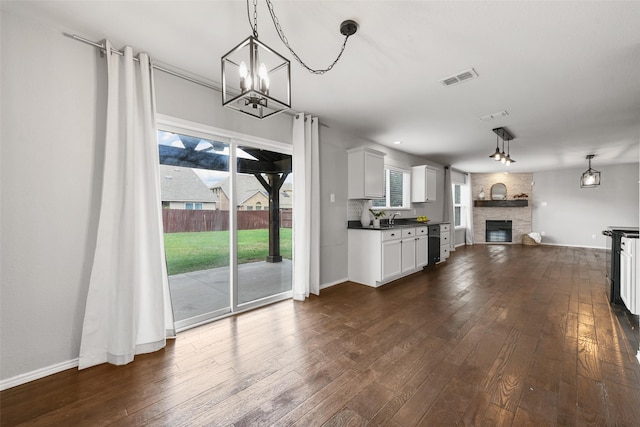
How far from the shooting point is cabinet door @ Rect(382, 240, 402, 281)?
163 inches

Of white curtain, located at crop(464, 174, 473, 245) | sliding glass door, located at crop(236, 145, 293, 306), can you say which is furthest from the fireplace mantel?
sliding glass door, located at crop(236, 145, 293, 306)

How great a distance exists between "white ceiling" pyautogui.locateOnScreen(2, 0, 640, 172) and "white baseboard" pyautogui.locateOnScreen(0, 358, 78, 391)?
8.19 feet

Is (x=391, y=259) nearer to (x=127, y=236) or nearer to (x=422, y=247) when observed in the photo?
(x=422, y=247)

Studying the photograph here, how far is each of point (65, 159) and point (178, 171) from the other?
2.82 feet

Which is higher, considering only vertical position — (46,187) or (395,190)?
(395,190)

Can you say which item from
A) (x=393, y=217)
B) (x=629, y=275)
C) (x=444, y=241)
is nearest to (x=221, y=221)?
(x=393, y=217)

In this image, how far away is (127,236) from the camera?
2129 millimetres

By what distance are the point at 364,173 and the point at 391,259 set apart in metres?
1.46

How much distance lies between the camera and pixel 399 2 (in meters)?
1.70

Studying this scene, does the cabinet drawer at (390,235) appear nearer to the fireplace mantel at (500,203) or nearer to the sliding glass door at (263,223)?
the sliding glass door at (263,223)

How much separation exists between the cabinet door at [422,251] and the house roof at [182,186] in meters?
3.79

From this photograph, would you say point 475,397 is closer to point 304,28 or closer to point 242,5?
point 304,28

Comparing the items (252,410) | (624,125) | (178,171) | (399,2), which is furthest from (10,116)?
(624,125)

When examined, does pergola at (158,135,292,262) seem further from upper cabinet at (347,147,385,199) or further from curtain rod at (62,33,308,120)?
upper cabinet at (347,147,385,199)
